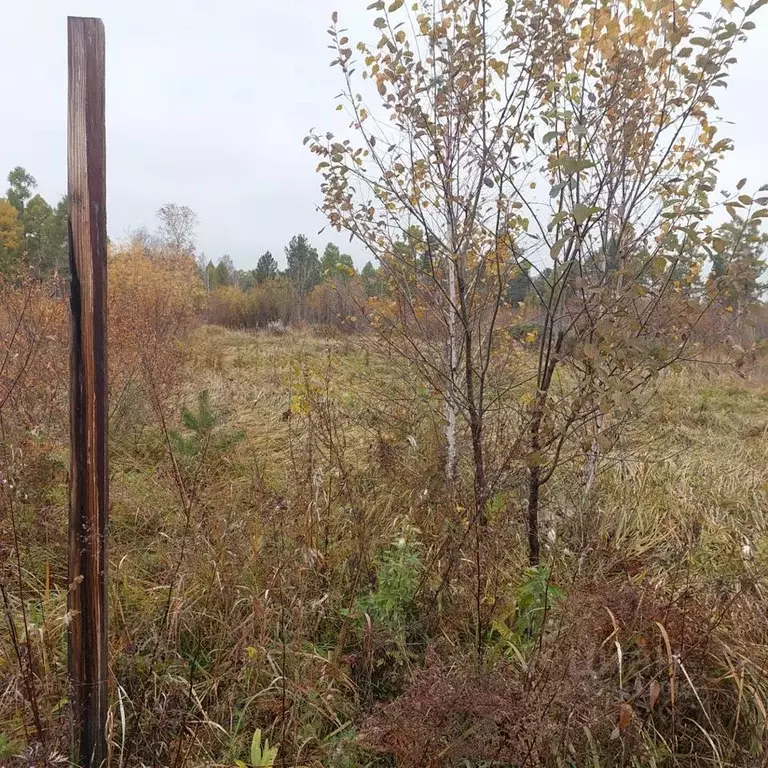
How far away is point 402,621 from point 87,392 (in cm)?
171

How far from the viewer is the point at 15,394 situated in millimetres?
3805

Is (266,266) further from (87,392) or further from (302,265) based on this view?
(87,392)

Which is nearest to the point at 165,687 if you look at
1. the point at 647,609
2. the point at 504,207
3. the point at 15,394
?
the point at 647,609

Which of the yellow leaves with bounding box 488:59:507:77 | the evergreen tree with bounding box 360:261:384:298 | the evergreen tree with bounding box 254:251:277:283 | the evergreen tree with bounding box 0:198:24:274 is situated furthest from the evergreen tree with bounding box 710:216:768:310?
the evergreen tree with bounding box 254:251:277:283

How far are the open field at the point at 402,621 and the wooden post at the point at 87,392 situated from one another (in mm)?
165

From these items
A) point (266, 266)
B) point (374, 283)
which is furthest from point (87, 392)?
point (266, 266)

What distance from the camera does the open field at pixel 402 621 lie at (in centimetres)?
166

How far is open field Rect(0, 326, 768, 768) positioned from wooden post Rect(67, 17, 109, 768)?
0.16 meters

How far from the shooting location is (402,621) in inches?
90.6

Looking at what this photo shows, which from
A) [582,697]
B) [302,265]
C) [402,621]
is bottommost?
[402,621]

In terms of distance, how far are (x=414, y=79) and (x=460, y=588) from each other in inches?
99.9

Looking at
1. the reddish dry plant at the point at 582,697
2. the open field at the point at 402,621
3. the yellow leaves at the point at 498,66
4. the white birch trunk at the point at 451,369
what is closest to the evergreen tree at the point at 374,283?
the white birch trunk at the point at 451,369

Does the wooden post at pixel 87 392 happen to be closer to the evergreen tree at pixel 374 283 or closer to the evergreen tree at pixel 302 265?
the evergreen tree at pixel 374 283

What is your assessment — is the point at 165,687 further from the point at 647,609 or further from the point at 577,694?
the point at 647,609
